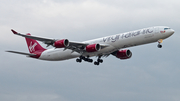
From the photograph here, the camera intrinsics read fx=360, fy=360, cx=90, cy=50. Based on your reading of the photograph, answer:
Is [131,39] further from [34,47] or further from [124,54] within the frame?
[34,47]

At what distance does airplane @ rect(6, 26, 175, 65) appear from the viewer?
65006mm

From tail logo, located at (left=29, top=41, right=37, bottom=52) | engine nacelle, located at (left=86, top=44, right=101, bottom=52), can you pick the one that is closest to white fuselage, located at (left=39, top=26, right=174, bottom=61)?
engine nacelle, located at (left=86, top=44, right=101, bottom=52)

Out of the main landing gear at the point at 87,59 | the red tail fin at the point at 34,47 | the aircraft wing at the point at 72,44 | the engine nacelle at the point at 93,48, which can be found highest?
the red tail fin at the point at 34,47

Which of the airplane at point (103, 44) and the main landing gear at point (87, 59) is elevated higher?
the airplane at point (103, 44)

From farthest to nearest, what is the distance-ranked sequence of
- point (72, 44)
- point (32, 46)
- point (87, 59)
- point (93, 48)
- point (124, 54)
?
point (32, 46), point (124, 54), point (87, 59), point (72, 44), point (93, 48)

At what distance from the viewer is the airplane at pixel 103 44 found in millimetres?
65006

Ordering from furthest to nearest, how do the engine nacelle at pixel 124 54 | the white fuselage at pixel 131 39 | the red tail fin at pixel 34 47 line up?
the red tail fin at pixel 34 47, the engine nacelle at pixel 124 54, the white fuselage at pixel 131 39

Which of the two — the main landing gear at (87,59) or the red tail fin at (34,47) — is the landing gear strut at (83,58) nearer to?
the main landing gear at (87,59)

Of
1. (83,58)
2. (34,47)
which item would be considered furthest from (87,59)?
(34,47)

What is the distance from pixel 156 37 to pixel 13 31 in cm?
2558

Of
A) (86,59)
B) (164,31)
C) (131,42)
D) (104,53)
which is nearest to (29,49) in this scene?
(86,59)

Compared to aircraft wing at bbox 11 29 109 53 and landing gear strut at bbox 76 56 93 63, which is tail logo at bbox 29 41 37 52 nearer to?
landing gear strut at bbox 76 56 93 63

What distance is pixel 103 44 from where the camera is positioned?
69.2 m

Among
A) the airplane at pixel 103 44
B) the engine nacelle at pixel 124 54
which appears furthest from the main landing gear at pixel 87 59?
the engine nacelle at pixel 124 54
